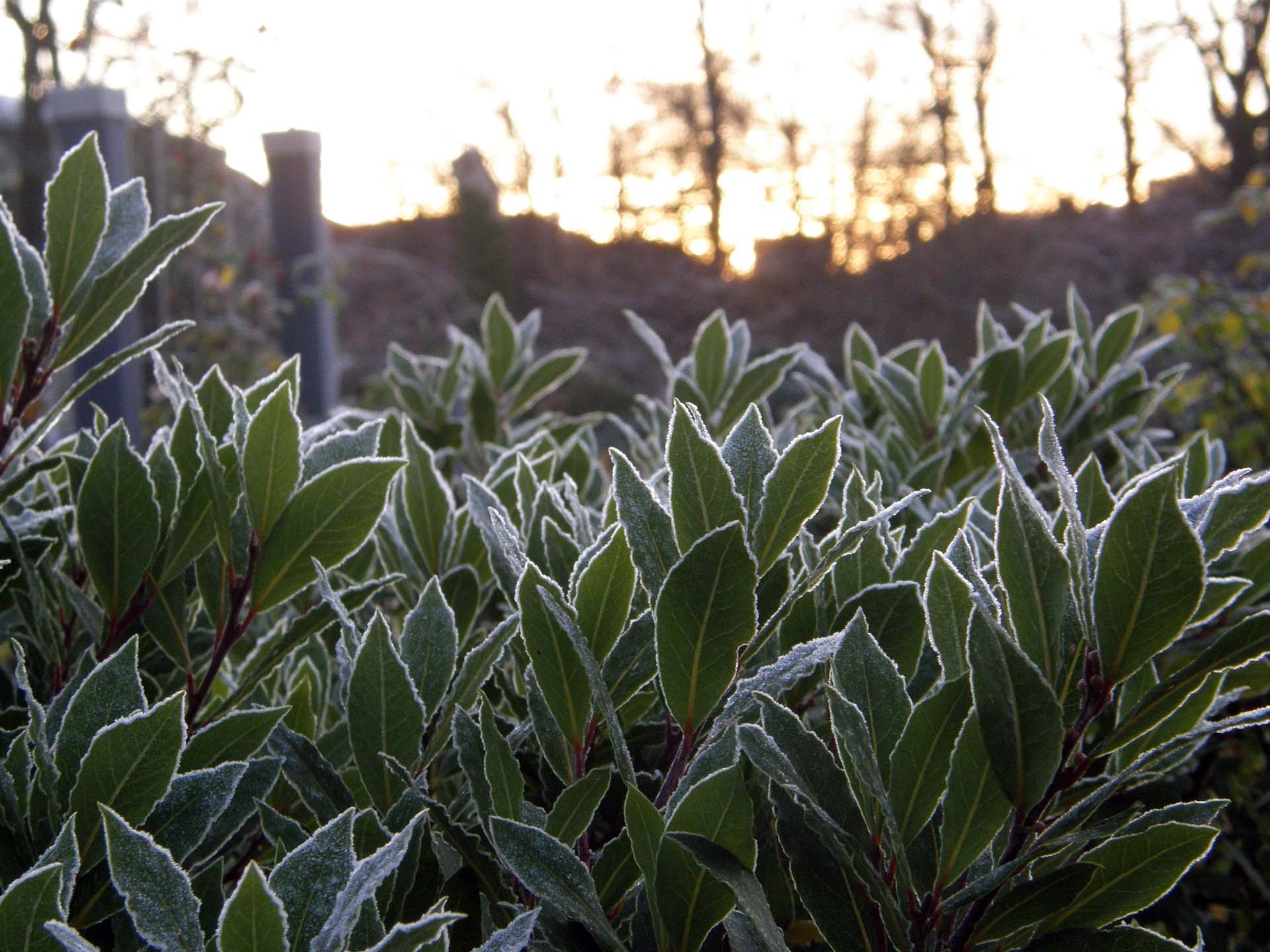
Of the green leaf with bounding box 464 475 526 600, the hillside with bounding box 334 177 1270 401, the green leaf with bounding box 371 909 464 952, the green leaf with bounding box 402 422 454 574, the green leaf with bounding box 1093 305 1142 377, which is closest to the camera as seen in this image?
the green leaf with bounding box 371 909 464 952

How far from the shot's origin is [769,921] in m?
0.59

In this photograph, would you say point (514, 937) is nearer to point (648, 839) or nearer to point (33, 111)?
point (648, 839)

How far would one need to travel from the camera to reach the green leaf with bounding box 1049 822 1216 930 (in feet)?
2.07

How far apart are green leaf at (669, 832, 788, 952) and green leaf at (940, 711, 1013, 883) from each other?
0.36 ft

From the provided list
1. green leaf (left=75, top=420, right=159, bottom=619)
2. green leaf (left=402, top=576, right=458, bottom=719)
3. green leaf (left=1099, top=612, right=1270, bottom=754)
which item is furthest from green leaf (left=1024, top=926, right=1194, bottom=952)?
green leaf (left=75, top=420, right=159, bottom=619)

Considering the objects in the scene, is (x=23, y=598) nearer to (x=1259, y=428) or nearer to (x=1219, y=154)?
(x=1259, y=428)

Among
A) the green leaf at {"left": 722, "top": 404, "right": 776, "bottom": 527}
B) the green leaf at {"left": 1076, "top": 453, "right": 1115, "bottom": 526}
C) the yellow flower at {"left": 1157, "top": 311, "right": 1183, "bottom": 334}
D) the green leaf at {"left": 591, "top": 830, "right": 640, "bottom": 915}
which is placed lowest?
the green leaf at {"left": 591, "top": 830, "right": 640, "bottom": 915}

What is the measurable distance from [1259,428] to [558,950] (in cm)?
452

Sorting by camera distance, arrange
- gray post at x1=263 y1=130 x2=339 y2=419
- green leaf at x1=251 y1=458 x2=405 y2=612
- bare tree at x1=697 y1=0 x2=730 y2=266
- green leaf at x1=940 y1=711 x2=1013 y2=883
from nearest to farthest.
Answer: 1. green leaf at x1=940 y1=711 x2=1013 y2=883
2. green leaf at x1=251 y1=458 x2=405 y2=612
3. gray post at x1=263 y1=130 x2=339 y2=419
4. bare tree at x1=697 y1=0 x2=730 y2=266

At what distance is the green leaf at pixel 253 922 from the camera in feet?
1.66

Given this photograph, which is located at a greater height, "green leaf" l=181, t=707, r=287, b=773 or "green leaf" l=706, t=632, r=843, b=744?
"green leaf" l=706, t=632, r=843, b=744

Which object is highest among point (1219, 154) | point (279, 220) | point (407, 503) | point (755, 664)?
point (1219, 154)

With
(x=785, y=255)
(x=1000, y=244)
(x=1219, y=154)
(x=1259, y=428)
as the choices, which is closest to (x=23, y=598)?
(x=1259, y=428)

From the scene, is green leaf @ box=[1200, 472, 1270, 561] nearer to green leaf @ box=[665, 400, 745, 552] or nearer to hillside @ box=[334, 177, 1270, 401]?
green leaf @ box=[665, 400, 745, 552]
